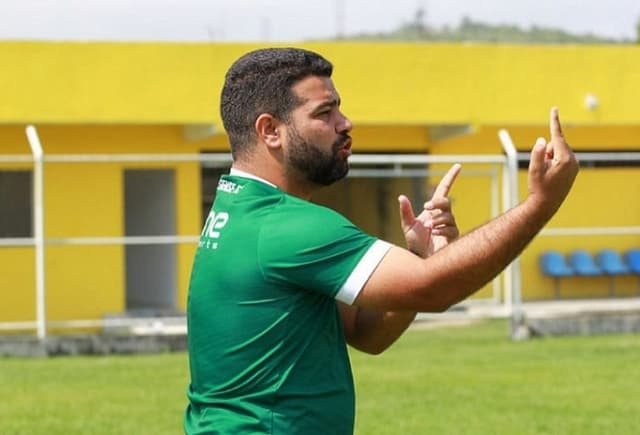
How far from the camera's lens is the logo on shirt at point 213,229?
150 inches

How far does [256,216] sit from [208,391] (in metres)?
0.49

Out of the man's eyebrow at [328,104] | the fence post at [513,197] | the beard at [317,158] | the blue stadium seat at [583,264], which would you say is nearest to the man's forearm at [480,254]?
the beard at [317,158]

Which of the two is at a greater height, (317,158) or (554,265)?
(317,158)

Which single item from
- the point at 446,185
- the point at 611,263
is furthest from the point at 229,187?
the point at 611,263

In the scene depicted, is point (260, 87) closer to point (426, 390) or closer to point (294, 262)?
point (294, 262)

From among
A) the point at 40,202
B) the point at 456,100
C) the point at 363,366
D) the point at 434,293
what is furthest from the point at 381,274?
the point at 456,100

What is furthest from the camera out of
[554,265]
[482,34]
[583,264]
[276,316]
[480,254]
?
[482,34]

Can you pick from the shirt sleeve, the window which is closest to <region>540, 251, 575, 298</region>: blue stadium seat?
the window

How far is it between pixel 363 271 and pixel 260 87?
2.03ft

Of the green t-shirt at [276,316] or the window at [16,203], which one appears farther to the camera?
the window at [16,203]

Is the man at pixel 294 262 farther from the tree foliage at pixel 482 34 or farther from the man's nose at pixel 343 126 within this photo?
the tree foliage at pixel 482 34

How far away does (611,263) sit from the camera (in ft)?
82.3

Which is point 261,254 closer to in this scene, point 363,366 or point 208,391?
point 208,391

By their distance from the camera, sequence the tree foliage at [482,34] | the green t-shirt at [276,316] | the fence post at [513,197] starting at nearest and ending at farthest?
the green t-shirt at [276,316] < the fence post at [513,197] < the tree foliage at [482,34]
